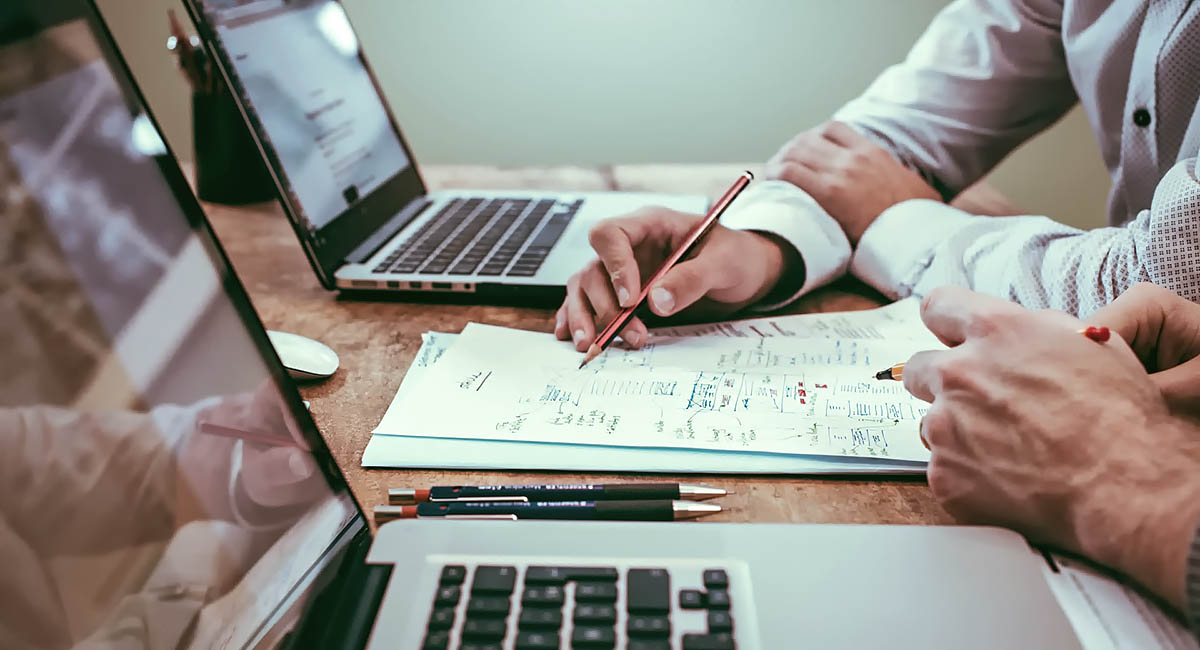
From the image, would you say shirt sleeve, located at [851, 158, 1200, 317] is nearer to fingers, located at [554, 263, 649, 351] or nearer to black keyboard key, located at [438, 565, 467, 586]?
fingers, located at [554, 263, 649, 351]

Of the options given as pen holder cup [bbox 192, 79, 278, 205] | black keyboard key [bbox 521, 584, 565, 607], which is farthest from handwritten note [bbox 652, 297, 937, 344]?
pen holder cup [bbox 192, 79, 278, 205]

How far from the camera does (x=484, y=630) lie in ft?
1.09

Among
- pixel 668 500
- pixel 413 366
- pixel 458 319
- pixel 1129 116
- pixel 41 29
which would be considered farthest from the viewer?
pixel 1129 116

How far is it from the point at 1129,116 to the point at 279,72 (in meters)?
0.87

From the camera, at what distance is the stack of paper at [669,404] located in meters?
0.50

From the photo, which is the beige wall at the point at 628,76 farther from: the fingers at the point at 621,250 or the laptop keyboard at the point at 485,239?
the fingers at the point at 621,250

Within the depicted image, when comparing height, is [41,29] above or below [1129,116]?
above

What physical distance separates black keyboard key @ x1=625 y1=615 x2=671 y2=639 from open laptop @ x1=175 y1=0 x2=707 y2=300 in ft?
1.43

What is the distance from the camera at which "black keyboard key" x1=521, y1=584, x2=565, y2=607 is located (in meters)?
0.35

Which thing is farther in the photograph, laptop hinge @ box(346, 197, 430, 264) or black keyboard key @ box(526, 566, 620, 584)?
laptop hinge @ box(346, 197, 430, 264)

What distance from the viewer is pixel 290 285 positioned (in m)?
0.81

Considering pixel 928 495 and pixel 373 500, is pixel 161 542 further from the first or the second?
pixel 928 495

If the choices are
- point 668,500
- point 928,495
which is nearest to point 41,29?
point 668,500

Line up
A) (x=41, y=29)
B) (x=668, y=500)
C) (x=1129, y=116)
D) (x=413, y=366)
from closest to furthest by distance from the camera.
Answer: (x=41, y=29), (x=668, y=500), (x=413, y=366), (x=1129, y=116)
